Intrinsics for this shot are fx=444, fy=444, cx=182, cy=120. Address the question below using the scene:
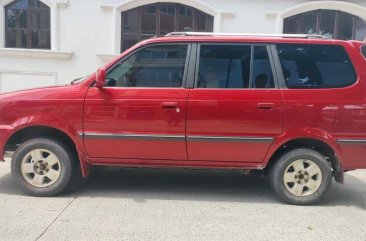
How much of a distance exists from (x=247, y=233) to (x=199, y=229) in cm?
47

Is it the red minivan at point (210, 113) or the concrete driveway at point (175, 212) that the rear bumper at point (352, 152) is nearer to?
the red minivan at point (210, 113)

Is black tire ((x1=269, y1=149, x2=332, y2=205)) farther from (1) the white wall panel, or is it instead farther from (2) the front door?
(1) the white wall panel

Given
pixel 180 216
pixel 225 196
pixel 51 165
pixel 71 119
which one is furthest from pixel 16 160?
pixel 225 196

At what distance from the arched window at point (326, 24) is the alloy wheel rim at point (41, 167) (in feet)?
22.5

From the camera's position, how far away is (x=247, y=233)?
436 centimetres

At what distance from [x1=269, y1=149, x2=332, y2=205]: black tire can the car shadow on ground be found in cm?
21

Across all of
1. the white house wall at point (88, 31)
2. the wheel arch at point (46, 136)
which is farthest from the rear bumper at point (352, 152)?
the white house wall at point (88, 31)

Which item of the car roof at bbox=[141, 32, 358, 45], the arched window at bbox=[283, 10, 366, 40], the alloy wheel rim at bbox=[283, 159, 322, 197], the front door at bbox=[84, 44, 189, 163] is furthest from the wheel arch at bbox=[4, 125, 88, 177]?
the arched window at bbox=[283, 10, 366, 40]

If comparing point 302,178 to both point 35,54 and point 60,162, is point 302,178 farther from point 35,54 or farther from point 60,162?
point 35,54

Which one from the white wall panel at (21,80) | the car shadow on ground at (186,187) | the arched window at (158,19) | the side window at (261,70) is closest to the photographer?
the side window at (261,70)

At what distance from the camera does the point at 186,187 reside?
592cm

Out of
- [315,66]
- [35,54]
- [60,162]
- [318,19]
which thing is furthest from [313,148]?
[35,54]

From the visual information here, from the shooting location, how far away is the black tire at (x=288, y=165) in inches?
206

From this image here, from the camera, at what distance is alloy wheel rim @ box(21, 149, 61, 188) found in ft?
17.4
